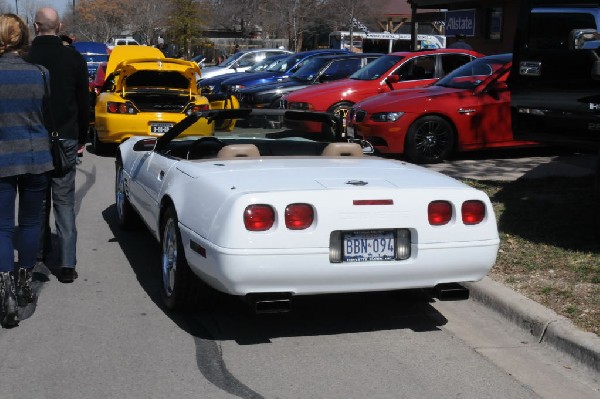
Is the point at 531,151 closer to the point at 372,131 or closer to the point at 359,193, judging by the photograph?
the point at 372,131

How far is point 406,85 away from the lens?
15109 millimetres

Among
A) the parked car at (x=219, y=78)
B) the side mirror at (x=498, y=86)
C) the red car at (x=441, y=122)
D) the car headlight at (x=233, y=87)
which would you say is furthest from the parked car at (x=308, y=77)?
the side mirror at (x=498, y=86)

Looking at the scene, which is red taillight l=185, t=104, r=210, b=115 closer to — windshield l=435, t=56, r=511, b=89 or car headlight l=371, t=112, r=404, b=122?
car headlight l=371, t=112, r=404, b=122

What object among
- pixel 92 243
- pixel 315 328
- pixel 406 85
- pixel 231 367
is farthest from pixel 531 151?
pixel 231 367

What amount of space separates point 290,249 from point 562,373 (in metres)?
1.70

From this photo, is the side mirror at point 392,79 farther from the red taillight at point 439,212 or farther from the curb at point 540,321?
the red taillight at point 439,212

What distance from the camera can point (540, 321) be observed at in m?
5.37

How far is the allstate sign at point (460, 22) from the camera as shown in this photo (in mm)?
24312

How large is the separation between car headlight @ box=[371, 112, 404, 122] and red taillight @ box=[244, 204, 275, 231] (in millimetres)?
7627

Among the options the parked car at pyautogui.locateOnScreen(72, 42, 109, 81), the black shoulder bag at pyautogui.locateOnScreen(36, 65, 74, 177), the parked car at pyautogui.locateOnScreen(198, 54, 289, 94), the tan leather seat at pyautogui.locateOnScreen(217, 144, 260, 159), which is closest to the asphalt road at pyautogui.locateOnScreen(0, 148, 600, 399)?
the black shoulder bag at pyautogui.locateOnScreen(36, 65, 74, 177)

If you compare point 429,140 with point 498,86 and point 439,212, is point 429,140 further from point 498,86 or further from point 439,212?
point 439,212

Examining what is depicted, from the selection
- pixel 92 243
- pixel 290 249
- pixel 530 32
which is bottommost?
pixel 92 243

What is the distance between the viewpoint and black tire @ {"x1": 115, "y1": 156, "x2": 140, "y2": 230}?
26.4 feet

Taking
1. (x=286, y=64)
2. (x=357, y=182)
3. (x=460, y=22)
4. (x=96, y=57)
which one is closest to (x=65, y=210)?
(x=357, y=182)
